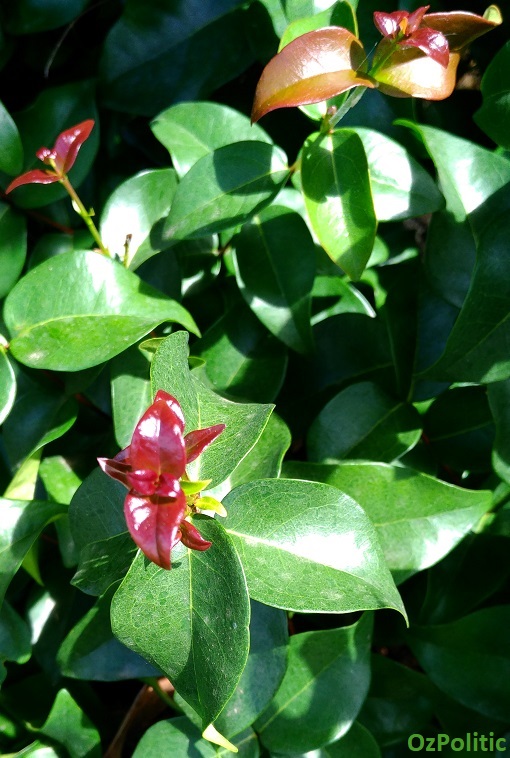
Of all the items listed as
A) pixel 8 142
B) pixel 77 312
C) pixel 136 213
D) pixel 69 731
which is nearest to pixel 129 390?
pixel 77 312

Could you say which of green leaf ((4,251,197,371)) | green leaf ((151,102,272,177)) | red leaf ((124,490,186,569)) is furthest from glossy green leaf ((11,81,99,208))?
red leaf ((124,490,186,569))

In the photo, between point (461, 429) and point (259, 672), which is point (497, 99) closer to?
point (461, 429)

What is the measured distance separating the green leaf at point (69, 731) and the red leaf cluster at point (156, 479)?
0.51 metres

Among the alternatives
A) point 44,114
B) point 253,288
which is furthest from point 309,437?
point 44,114

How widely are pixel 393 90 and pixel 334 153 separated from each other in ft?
0.34

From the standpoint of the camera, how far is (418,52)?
26.1 inches

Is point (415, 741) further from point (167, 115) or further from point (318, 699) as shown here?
point (167, 115)

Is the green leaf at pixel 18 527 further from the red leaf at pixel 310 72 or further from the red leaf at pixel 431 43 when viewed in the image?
the red leaf at pixel 431 43

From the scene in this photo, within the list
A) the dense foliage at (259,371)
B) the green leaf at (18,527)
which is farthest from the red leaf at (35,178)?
the green leaf at (18,527)

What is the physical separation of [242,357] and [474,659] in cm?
48

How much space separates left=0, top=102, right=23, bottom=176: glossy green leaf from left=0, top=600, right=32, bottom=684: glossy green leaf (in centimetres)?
53

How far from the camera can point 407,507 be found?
827 mm

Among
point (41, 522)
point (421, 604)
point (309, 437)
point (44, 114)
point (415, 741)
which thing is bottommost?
point (415, 741)

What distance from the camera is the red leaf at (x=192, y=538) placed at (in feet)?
1.75
